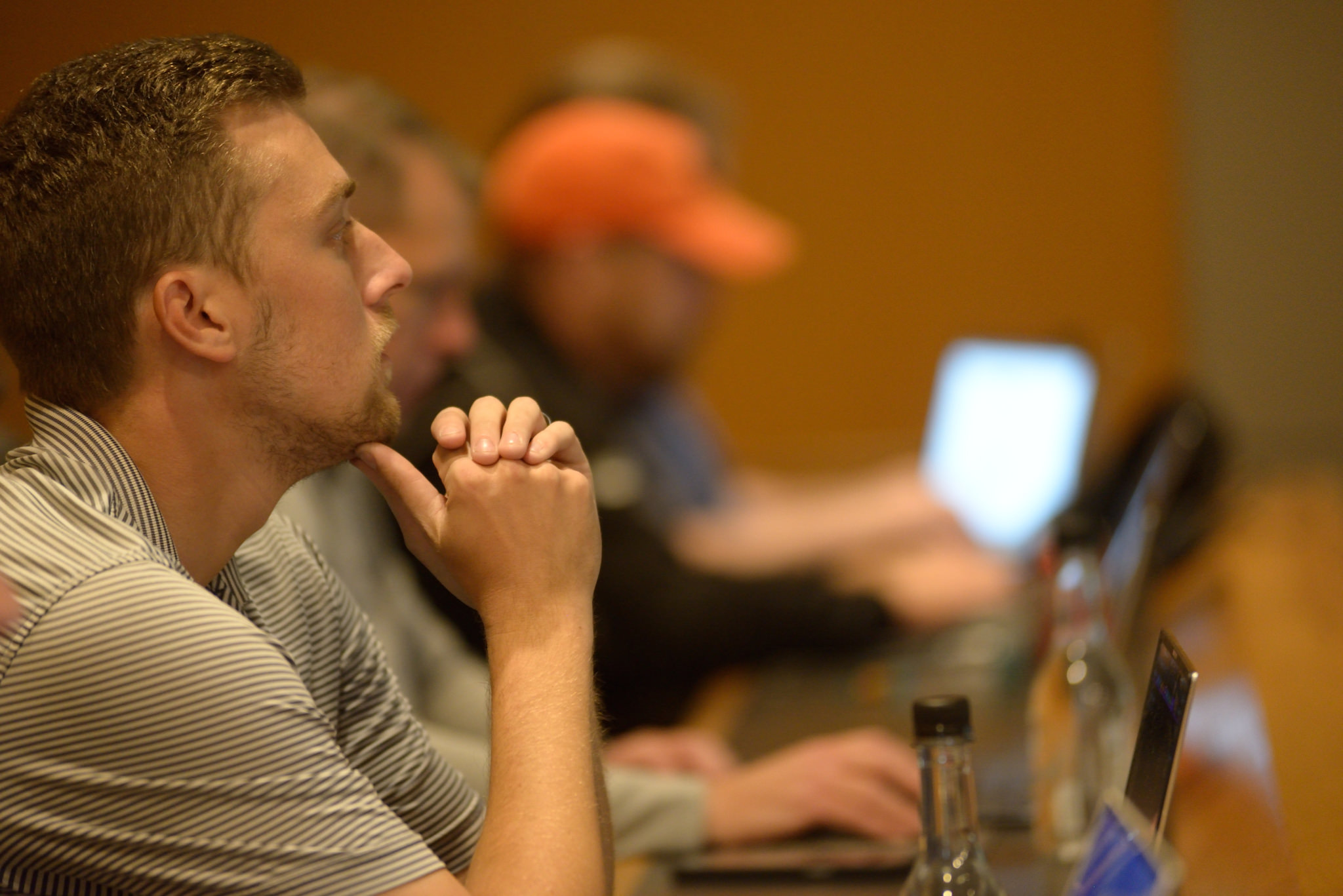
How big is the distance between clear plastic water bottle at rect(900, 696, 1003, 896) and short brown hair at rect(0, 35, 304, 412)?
1.61 ft

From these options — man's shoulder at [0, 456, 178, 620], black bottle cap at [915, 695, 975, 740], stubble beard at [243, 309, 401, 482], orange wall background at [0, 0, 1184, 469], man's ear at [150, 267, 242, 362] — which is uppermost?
orange wall background at [0, 0, 1184, 469]

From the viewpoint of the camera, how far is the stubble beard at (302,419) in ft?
2.73

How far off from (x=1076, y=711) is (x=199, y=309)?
815mm

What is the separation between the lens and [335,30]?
4.14 metres

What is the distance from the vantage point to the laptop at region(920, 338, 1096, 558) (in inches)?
94.7

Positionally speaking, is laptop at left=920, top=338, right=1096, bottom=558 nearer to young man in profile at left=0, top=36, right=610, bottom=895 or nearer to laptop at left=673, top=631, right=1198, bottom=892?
laptop at left=673, top=631, right=1198, bottom=892

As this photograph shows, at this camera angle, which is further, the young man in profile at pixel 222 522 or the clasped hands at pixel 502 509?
the clasped hands at pixel 502 509

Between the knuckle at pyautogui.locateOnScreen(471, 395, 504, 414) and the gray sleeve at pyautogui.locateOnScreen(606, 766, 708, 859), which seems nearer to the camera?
the knuckle at pyautogui.locateOnScreen(471, 395, 504, 414)

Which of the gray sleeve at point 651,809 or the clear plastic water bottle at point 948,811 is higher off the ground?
the gray sleeve at point 651,809

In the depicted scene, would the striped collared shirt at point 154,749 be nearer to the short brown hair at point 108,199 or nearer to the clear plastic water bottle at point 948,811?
the short brown hair at point 108,199

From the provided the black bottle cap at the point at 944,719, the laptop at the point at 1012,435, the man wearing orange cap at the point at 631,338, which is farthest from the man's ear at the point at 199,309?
the laptop at the point at 1012,435

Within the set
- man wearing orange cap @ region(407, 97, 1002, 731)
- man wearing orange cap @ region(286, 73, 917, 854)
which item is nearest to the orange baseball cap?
man wearing orange cap @ region(407, 97, 1002, 731)

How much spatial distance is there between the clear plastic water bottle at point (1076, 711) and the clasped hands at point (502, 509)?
0.51 metres

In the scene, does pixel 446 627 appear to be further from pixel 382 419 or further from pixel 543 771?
pixel 543 771
